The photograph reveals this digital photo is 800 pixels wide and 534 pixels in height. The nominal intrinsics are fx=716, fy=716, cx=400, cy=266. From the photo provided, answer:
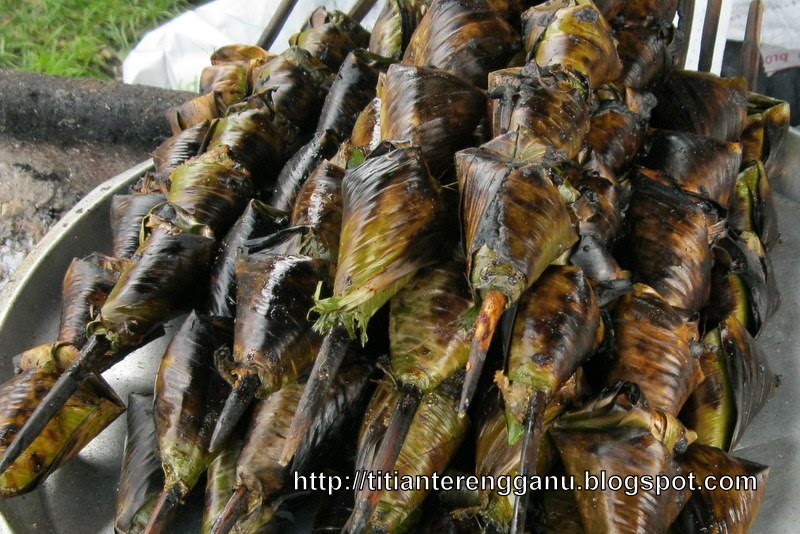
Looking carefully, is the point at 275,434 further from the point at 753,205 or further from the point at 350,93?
the point at 753,205

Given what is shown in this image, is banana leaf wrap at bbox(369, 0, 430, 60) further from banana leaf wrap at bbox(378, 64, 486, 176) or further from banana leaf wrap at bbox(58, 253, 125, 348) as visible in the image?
banana leaf wrap at bbox(58, 253, 125, 348)

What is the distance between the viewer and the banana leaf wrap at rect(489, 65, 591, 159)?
138cm

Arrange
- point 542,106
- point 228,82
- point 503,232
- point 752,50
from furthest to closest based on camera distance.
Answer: point 752,50 → point 228,82 → point 542,106 → point 503,232

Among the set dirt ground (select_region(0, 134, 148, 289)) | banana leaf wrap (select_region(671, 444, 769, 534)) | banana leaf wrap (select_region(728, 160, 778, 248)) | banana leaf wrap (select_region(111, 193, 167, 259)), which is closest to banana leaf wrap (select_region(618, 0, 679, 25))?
banana leaf wrap (select_region(728, 160, 778, 248))

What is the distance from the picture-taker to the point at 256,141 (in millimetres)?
1912

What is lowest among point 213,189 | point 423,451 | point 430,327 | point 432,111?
point 423,451

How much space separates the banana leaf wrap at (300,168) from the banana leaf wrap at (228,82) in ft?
2.21

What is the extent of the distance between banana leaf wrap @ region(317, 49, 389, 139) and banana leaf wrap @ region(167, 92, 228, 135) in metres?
Answer: 0.54

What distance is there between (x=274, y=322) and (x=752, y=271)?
1.14 metres

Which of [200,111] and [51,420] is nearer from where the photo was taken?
[51,420]

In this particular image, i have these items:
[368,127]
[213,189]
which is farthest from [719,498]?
[213,189]

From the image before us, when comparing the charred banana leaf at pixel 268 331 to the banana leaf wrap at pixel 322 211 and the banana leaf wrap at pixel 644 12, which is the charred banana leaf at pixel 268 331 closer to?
the banana leaf wrap at pixel 322 211

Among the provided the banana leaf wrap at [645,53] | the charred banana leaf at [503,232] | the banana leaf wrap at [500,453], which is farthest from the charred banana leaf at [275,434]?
the banana leaf wrap at [645,53]

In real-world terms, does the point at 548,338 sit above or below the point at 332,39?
below
